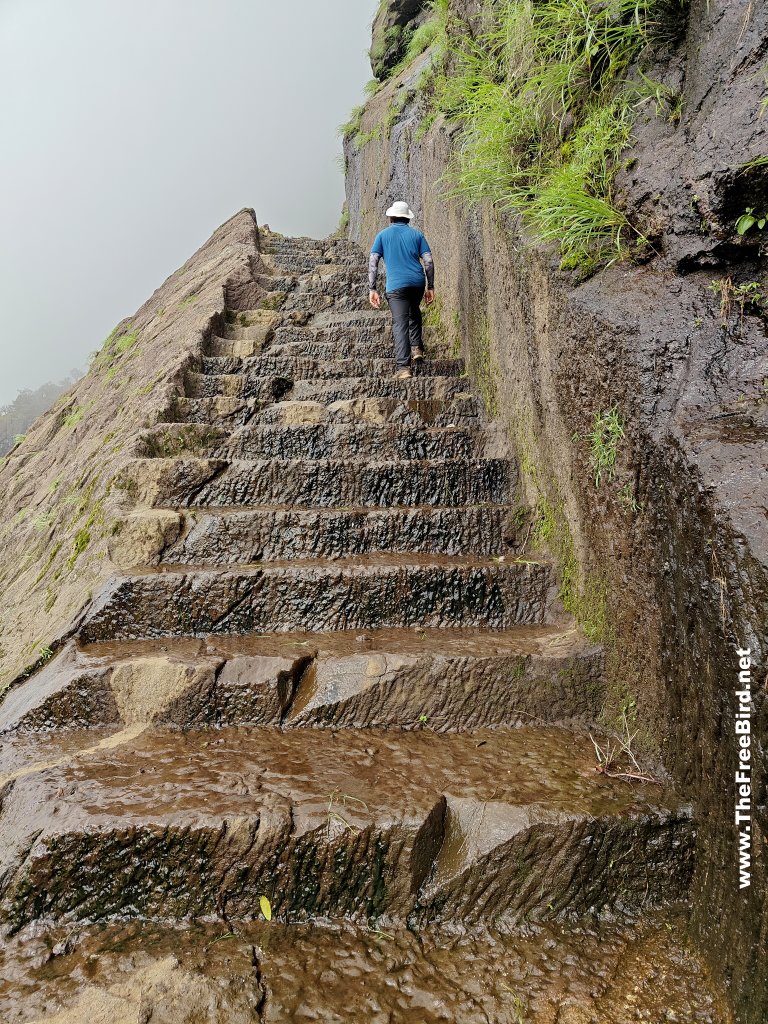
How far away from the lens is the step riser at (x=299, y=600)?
307 cm

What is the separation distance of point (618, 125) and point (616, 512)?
185 cm

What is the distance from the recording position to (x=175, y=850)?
1.97 meters

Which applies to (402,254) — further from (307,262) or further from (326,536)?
(307,262)

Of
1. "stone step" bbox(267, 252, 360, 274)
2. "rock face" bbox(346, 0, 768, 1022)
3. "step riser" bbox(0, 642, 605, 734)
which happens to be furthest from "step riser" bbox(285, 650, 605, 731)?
"stone step" bbox(267, 252, 360, 274)

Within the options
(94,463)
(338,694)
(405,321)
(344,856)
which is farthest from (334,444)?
(344,856)

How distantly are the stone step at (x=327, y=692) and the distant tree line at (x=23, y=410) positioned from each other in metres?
27.3

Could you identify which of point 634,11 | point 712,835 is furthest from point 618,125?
point 712,835

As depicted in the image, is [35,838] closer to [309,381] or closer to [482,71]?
[309,381]

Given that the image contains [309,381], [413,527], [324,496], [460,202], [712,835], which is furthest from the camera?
[460,202]

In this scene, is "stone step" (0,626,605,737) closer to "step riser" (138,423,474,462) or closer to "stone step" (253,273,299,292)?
"step riser" (138,423,474,462)

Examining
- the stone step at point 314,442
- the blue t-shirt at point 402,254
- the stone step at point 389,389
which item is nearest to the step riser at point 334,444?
the stone step at point 314,442

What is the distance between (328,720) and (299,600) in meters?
0.70

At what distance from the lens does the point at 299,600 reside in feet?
10.2

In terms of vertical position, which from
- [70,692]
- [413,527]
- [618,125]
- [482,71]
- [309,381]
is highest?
[482,71]
